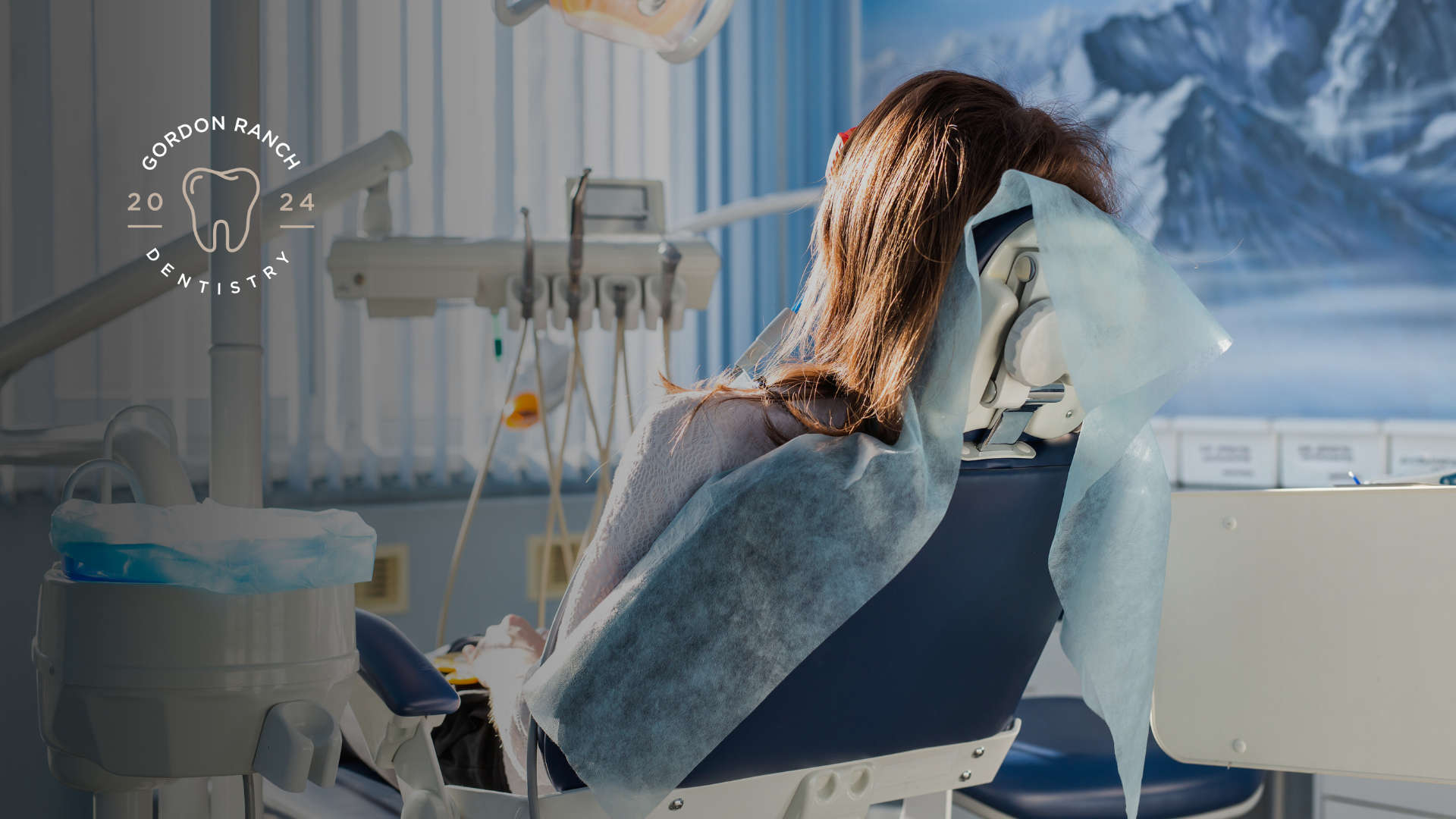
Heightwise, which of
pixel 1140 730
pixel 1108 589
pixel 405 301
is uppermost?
pixel 405 301

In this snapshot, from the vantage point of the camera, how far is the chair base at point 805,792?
0.75 meters

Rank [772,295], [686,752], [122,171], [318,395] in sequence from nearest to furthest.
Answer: [686,752] < [122,171] < [318,395] < [772,295]

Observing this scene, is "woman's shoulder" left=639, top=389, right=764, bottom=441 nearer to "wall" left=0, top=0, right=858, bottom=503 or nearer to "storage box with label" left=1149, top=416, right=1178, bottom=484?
"wall" left=0, top=0, right=858, bottom=503

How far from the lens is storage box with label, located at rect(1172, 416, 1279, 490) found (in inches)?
71.9

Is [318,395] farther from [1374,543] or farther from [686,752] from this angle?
[1374,543]

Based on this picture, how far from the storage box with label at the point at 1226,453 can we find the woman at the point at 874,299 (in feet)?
4.08

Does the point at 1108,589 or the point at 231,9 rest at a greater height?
the point at 231,9

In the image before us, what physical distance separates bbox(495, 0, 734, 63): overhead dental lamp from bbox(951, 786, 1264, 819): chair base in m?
0.97

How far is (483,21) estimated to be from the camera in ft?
6.49

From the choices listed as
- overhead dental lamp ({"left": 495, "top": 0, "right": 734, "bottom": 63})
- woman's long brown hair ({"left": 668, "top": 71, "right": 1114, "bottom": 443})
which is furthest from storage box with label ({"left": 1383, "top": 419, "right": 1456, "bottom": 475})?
overhead dental lamp ({"left": 495, "top": 0, "right": 734, "bottom": 63})

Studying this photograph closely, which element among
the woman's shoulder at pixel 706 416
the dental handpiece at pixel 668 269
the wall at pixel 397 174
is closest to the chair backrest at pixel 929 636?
the woman's shoulder at pixel 706 416

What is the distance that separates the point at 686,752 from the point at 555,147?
1.63m

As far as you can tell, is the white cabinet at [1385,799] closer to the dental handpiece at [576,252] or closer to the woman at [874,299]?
the woman at [874,299]

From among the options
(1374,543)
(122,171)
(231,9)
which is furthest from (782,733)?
(122,171)
